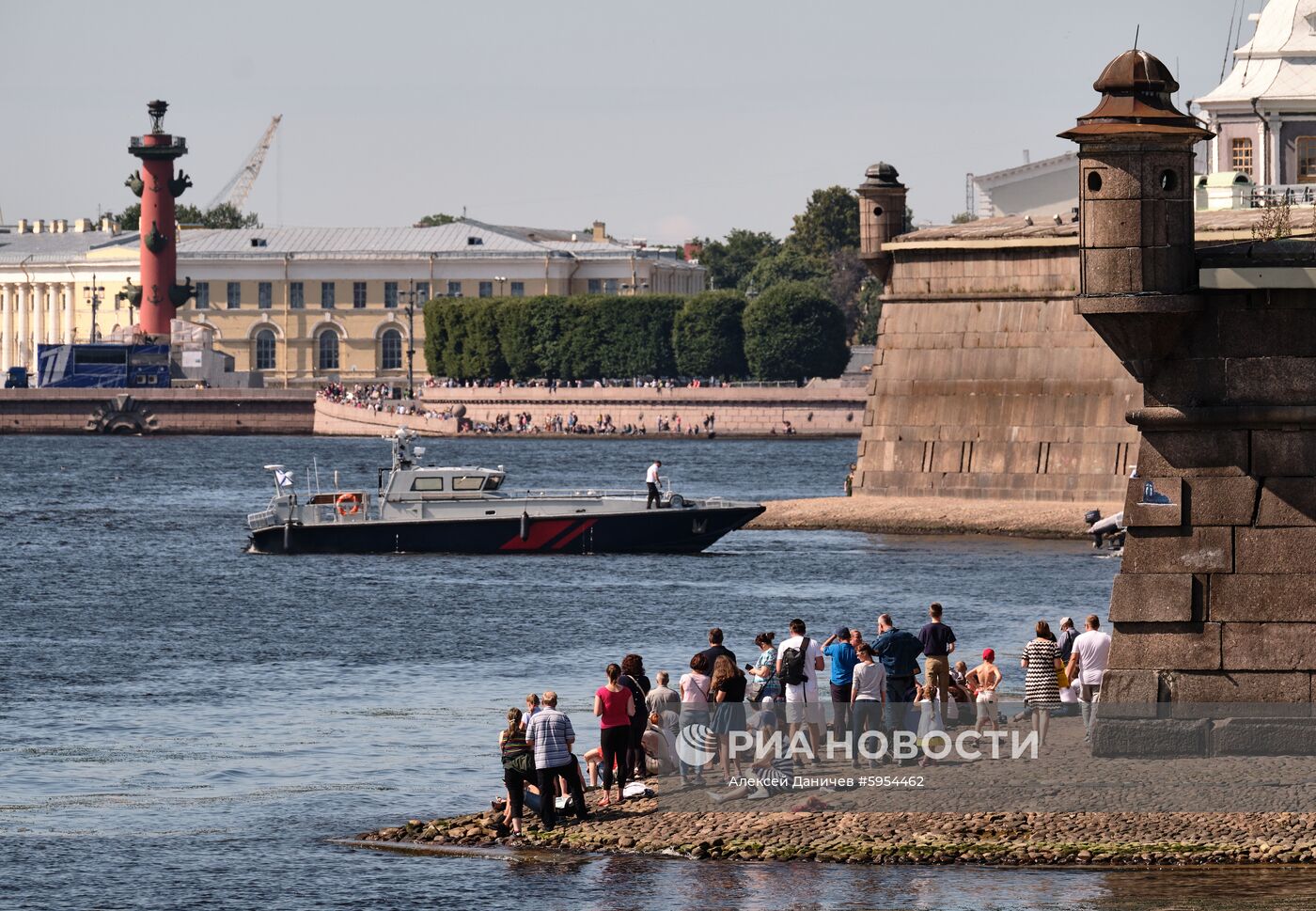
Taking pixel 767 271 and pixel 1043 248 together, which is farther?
pixel 767 271

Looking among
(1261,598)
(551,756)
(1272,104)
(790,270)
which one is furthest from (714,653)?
(790,270)

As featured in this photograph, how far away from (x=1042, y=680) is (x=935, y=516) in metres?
38.1

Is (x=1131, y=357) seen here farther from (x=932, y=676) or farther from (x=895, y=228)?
(x=895, y=228)

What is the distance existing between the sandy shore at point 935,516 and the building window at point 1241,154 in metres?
21.6

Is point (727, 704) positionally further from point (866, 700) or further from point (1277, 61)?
point (1277, 61)

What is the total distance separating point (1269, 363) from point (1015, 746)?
4.35m

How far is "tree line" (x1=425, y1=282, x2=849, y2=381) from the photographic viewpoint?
160 m

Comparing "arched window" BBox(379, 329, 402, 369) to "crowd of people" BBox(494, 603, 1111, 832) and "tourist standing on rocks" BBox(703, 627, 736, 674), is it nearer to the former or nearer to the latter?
"crowd of people" BBox(494, 603, 1111, 832)

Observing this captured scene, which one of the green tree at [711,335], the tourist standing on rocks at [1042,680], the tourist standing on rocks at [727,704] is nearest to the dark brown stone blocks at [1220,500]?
the tourist standing on rocks at [1042,680]

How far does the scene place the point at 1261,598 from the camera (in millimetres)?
22547

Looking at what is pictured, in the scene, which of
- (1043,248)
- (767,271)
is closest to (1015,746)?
(1043,248)

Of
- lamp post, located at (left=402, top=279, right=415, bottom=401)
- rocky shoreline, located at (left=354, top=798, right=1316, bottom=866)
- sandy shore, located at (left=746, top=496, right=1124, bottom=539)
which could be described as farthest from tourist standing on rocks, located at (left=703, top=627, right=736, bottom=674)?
lamp post, located at (left=402, top=279, right=415, bottom=401)

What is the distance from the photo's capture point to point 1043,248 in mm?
62375

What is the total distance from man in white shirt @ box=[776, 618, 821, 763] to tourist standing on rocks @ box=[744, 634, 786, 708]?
21 cm
